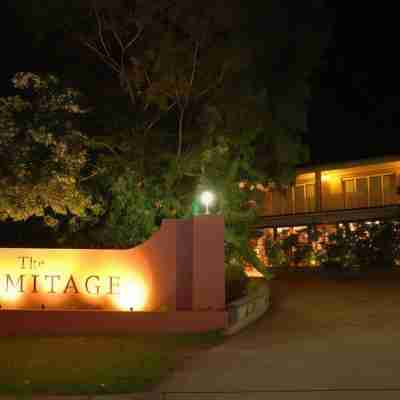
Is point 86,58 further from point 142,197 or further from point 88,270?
point 88,270

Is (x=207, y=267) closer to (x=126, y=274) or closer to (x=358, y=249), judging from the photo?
(x=126, y=274)

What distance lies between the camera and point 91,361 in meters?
10.1

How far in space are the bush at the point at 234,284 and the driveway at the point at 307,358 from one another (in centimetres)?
83

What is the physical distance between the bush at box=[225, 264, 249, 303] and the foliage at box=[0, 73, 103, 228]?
3.82 meters

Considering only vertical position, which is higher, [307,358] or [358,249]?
[358,249]

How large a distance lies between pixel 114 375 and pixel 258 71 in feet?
40.3

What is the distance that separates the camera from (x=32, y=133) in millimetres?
14875

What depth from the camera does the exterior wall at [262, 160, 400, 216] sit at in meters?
30.0

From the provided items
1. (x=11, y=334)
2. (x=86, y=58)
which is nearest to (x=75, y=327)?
(x=11, y=334)

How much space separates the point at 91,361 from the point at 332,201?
76.9 ft

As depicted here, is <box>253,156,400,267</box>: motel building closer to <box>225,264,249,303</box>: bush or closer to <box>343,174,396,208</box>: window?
<box>343,174,396,208</box>: window

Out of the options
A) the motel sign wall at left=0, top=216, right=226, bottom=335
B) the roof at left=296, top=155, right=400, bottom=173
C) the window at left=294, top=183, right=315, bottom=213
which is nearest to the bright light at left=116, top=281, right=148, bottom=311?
the motel sign wall at left=0, top=216, right=226, bottom=335

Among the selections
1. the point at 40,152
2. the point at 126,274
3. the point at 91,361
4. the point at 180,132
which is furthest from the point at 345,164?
the point at 91,361

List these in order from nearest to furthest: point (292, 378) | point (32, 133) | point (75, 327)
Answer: point (292, 378)
point (75, 327)
point (32, 133)
